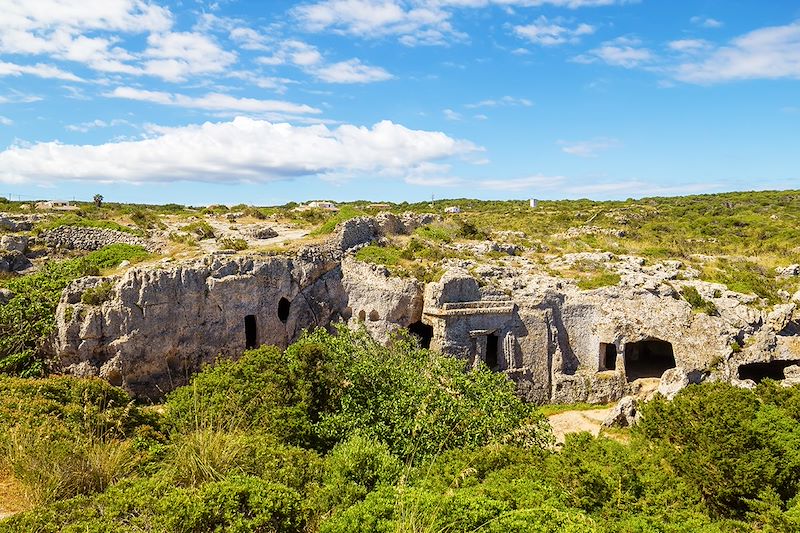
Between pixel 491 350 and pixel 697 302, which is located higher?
pixel 697 302

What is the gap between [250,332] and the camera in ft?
72.0

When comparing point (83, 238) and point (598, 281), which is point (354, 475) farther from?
point (83, 238)

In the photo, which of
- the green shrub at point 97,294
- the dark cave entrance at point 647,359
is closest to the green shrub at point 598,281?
the dark cave entrance at point 647,359

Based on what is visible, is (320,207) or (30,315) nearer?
(30,315)

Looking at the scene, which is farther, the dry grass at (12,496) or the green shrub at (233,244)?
the green shrub at (233,244)

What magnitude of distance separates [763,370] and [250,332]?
20.5 metres

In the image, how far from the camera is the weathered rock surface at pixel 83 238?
26844 millimetres

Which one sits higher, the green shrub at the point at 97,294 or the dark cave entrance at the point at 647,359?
the green shrub at the point at 97,294

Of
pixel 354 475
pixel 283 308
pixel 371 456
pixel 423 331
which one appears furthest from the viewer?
pixel 423 331

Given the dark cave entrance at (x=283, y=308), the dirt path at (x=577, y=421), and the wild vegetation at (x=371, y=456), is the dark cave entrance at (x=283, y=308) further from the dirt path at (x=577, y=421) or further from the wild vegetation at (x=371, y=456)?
the dirt path at (x=577, y=421)

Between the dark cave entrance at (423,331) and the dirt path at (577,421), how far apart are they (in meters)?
5.85

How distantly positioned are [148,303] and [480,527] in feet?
55.1

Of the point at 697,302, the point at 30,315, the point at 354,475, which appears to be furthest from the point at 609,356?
the point at 30,315

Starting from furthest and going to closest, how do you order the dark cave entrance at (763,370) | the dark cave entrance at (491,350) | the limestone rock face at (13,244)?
the limestone rock face at (13,244) < the dark cave entrance at (491,350) < the dark cave entrance at (763,370)
